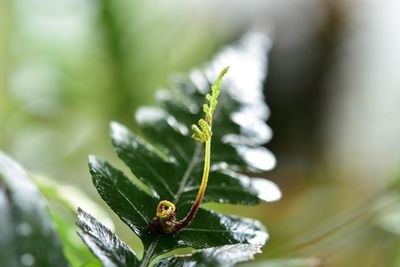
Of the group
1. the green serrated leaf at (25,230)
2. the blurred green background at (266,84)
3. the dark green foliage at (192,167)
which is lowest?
the green serrated leaf at (25,230)

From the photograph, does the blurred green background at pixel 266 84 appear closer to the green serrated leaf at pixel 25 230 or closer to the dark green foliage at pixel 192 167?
the dark green foliage at pixel 192 167

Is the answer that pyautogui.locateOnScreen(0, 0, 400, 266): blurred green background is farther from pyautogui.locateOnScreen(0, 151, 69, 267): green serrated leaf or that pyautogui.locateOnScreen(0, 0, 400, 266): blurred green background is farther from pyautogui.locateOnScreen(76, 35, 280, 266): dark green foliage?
pyautogui.locateOnScreen(0, 151, 69, 267): green serrated leaf

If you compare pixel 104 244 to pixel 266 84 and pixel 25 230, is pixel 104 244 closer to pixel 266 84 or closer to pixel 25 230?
pixel 25 230

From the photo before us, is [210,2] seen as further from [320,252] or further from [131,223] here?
[131,223]

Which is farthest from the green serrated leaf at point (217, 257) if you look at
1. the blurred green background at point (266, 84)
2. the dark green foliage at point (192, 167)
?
the blurred green background at point (266, 84)

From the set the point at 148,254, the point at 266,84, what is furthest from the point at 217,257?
the point at 266,84

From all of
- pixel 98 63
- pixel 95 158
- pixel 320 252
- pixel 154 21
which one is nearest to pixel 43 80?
pixel 98 63

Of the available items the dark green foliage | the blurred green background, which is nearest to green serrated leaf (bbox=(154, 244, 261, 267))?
the dark green foliage
